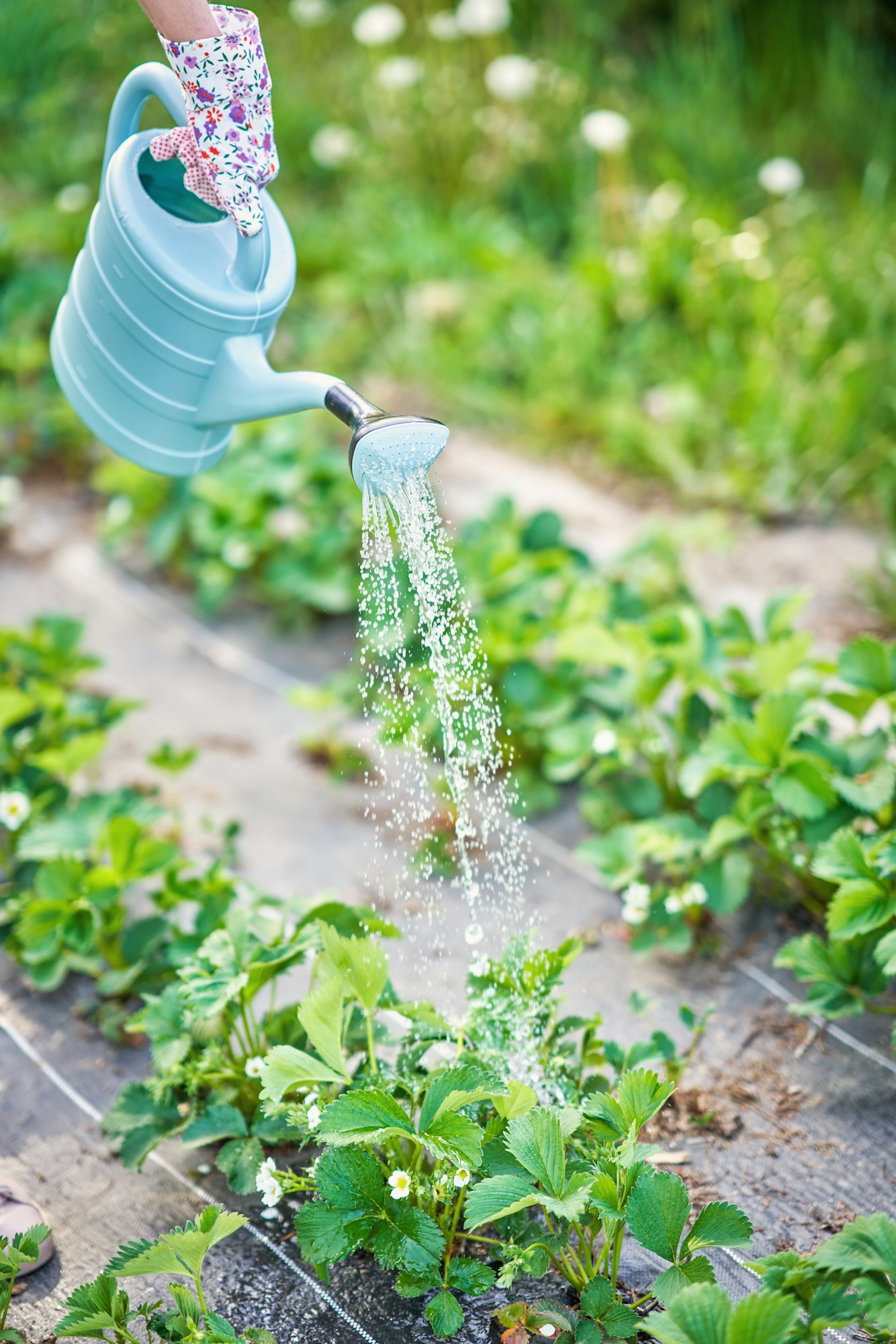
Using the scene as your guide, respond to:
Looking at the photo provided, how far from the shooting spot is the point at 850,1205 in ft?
5.12

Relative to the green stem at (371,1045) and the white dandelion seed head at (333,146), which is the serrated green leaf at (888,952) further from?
the white dandelion seed head at (333,146)

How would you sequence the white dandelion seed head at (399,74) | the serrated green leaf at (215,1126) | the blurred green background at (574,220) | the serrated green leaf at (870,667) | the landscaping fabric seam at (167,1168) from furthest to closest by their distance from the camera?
the white dandelion seed head at (399,74)
the blurred green background at (574,220)
the serrated green leaf at (870,667)
the serrated green leaf at (215,1126)
the landscaping fabric seam at (167,1168)

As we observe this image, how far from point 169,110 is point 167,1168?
1432 mm

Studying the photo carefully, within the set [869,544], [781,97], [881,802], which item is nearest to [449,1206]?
[881,802]

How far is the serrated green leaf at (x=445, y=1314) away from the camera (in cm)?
131

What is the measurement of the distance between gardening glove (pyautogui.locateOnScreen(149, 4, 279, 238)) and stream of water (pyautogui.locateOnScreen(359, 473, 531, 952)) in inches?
26.9

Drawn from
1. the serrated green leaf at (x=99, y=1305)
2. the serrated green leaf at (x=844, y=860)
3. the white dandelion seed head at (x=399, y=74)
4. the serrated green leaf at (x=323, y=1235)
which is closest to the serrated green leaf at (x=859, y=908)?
the serrated green leaf at (x=844, y=860)

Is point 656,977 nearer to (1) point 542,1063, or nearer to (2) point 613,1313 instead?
(1) point 542,1063

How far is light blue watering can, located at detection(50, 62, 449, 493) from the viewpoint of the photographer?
1413mm

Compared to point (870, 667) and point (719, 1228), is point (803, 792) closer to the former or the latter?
point (870, 667)

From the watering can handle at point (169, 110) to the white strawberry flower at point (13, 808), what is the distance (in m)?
1.00

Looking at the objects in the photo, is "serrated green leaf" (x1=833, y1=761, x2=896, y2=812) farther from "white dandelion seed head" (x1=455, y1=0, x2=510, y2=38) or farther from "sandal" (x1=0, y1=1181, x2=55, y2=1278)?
"white dandelion seed head" (x1=455, y1=0, x2=510, y2=38)

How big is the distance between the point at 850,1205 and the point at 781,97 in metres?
4.62

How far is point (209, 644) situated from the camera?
9.60 feet
